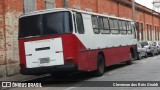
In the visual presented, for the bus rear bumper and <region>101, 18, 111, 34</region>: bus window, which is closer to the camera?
the bus rear bumper

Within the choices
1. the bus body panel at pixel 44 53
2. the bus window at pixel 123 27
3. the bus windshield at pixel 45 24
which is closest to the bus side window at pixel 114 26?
the bus window at pixel 123 27

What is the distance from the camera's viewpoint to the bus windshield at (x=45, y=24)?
15227mm

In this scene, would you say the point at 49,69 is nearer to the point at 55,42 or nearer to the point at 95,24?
the point at 55,42

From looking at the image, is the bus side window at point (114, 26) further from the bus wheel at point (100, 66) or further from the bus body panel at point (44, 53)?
the bus body panel at point (44, 53)

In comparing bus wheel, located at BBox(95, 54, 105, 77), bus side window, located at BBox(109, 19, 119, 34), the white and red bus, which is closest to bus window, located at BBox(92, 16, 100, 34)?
the white and red bus

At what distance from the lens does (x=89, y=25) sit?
1720 centimetres

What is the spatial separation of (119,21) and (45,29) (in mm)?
8085

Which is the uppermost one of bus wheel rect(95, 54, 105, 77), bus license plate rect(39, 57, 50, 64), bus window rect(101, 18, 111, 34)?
bus window rect(101, 18, 111, 34)

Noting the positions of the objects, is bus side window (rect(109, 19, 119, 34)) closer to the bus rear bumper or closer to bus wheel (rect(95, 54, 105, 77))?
bus wheel (rect(95, 54, 105, 77))

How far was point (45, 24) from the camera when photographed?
50.9 feet

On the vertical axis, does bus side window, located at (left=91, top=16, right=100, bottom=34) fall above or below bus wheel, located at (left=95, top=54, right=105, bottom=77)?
above

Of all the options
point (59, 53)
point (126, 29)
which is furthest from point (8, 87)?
point (126, 29)

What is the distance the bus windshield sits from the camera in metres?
15.2

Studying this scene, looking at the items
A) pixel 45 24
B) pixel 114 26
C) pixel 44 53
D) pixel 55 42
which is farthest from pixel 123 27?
pixel 44 53
